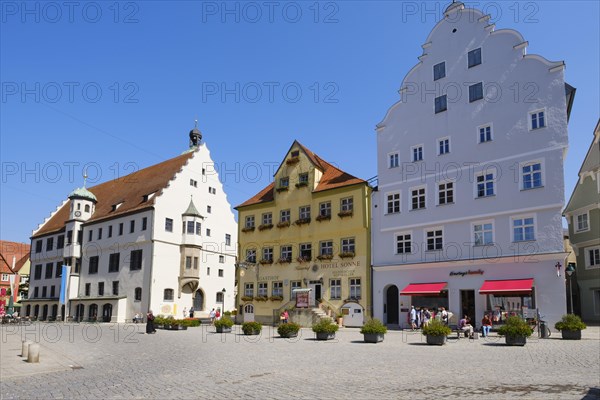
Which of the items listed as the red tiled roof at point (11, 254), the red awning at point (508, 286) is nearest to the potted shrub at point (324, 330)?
the red awning at point (508, 286)

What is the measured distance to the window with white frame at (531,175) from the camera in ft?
102

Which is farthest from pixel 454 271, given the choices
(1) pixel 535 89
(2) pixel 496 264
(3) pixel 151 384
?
(3) pixel 151 384

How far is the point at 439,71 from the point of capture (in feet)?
122

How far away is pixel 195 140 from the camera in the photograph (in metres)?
70.6

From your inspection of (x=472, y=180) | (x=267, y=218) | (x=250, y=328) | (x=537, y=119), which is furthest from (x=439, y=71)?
(x=250, y=328)

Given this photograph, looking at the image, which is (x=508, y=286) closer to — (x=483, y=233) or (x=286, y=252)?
(x=483, y=233)

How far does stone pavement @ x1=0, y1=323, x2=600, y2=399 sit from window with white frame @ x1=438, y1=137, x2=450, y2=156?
626 inches

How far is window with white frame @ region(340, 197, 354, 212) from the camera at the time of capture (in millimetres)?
39331

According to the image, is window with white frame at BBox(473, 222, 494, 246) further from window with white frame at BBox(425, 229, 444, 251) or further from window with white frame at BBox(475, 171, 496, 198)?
window with white frame at BBox(425, 229, 444, 251)

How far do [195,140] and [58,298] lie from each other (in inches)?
1028

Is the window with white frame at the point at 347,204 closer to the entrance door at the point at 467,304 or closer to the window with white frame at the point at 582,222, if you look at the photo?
the entrance door at the point at 467,304

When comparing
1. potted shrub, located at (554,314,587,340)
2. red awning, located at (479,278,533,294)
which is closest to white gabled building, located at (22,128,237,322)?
red awning, located at (479,278,533,294)

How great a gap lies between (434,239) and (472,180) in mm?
4659

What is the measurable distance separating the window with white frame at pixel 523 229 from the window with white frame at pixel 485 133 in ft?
18.4
